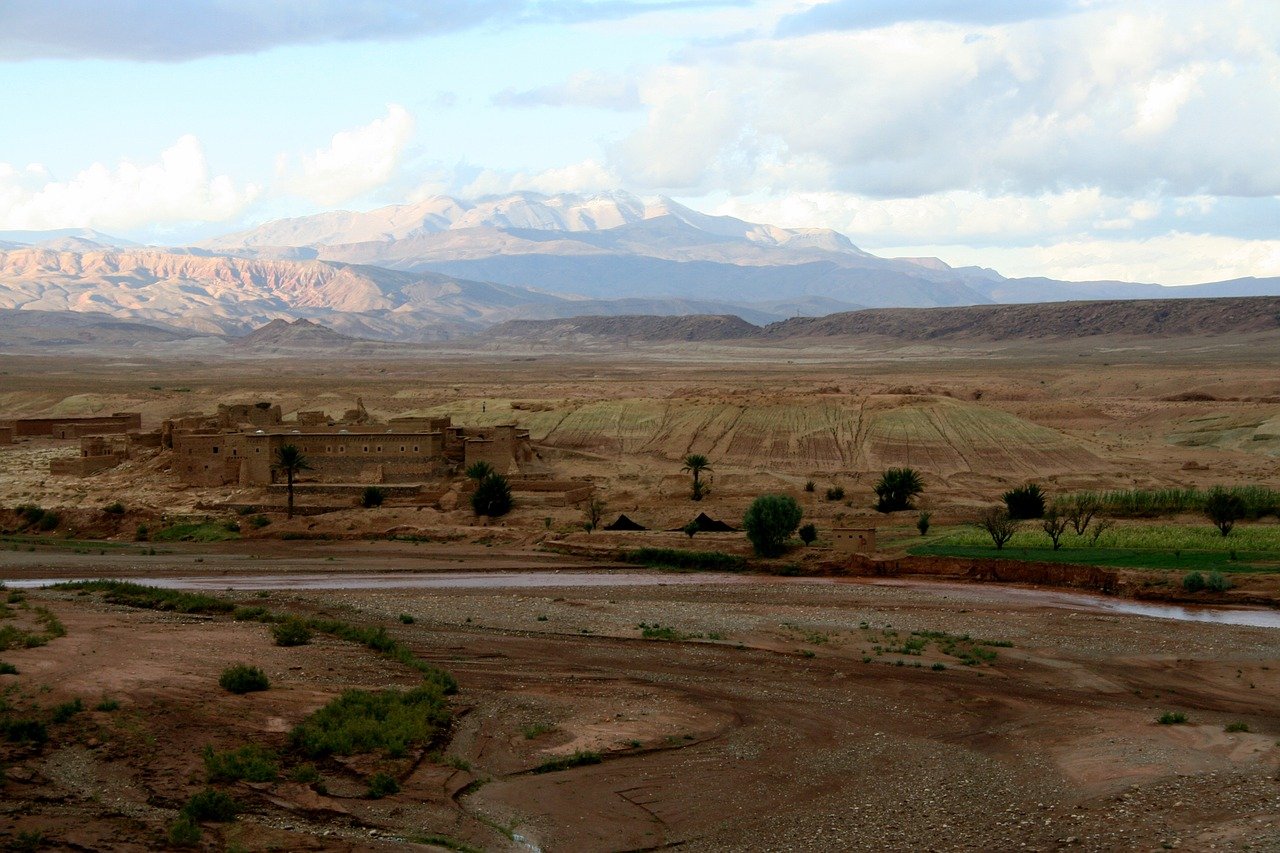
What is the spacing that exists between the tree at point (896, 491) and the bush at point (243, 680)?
34.2 meters

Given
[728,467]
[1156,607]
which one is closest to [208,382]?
[728,467]

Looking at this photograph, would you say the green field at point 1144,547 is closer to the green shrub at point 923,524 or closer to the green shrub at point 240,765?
the green shrub at point 923,524

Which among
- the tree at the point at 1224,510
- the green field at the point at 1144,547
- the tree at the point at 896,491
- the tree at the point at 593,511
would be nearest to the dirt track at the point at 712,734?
the green field at the point at 1144,547

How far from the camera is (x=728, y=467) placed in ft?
222

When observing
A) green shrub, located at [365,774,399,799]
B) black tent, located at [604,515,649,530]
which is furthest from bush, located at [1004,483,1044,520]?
green shrub, located at [365,774,399,799]

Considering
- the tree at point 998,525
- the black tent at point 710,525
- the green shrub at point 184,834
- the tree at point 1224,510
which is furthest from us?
the black tent at point 710,525

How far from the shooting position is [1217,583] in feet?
124

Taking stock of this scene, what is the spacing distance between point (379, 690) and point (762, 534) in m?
22.3

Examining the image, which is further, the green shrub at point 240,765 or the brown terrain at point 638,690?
the green shrub at point 240,765

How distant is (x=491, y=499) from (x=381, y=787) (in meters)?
33.7

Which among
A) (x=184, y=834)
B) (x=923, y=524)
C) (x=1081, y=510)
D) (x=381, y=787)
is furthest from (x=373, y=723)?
(x=1081, y=510)

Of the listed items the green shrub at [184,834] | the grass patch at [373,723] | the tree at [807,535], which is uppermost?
the green shrub at [184,834]

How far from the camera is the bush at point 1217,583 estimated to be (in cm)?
3775

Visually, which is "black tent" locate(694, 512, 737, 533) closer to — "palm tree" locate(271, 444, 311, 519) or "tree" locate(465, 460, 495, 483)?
"tree" locate(465, 460, 495, 483)
